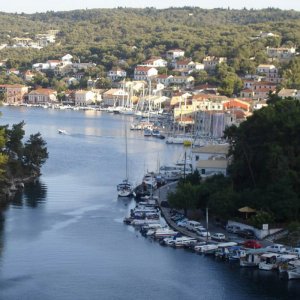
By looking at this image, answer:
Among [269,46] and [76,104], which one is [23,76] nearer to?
[76,104]

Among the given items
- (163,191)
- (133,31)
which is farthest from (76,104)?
(163,191)

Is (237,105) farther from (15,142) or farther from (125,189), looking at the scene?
(125,189)

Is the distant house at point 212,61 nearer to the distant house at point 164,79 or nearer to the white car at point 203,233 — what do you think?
the distant house at point 164,79

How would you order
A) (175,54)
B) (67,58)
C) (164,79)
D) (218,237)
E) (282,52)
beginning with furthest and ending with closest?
(67,58)
(175,54)
(282,52)
(164,79)
(218,237)

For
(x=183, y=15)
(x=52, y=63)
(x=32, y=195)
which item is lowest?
(x=32, y=195)

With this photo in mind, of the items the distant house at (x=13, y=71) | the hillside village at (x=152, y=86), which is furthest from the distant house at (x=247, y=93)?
the distant house at (x=13, y=71)

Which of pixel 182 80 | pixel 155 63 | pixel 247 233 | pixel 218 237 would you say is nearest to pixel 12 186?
pixel 218 237

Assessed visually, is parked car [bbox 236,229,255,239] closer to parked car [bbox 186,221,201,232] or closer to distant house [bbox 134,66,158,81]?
parked car [bbox 186,221,201,232]
